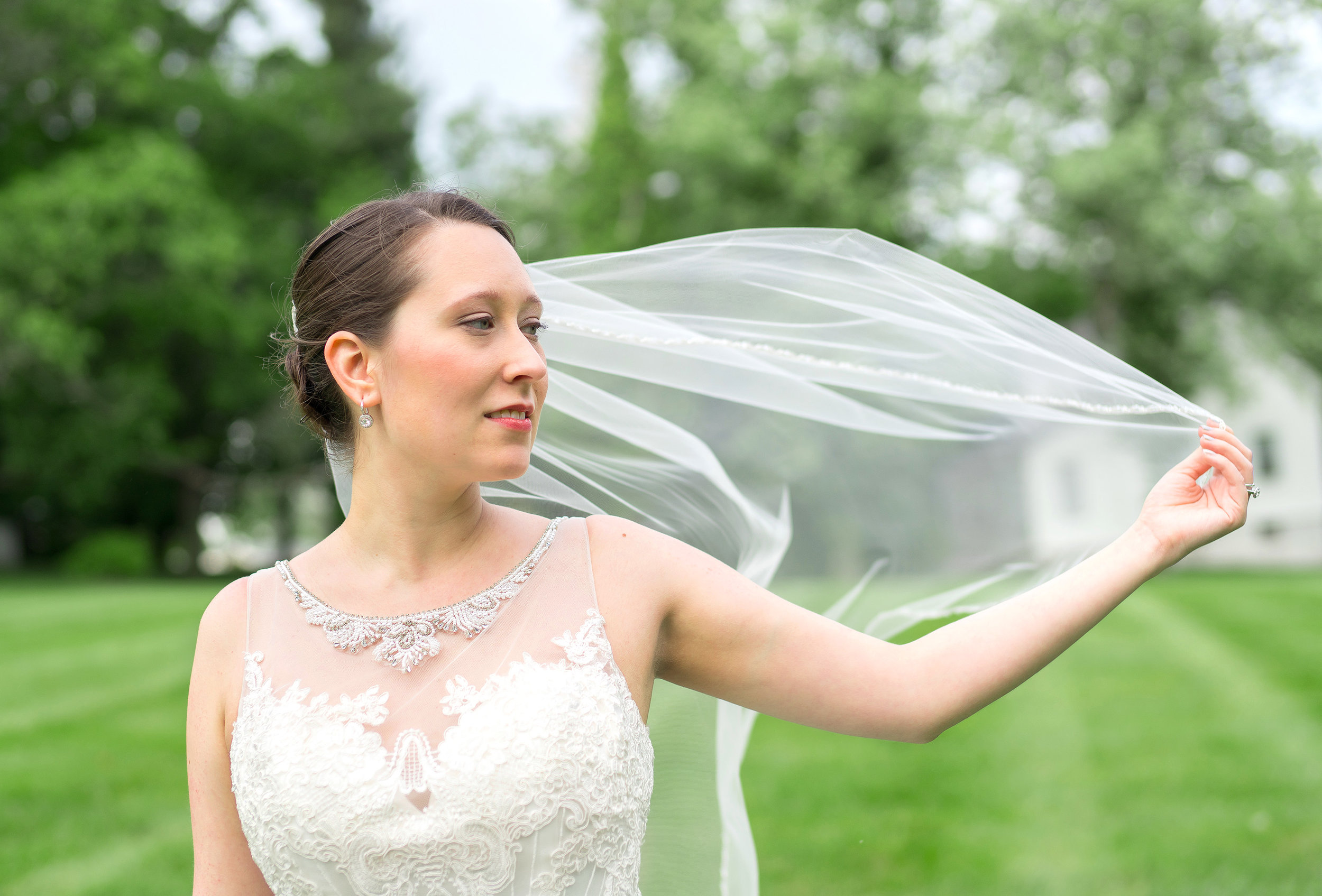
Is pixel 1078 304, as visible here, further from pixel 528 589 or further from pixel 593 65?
pixel 528 589

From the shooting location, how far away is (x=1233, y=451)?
2062mm

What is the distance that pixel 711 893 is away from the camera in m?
2.95

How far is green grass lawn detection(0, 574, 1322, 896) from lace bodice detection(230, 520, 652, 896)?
6.51ft

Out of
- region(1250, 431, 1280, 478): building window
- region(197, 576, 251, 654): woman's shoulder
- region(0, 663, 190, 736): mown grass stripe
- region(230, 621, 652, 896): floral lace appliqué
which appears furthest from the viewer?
region(1250, 431, 1280, 478): building window

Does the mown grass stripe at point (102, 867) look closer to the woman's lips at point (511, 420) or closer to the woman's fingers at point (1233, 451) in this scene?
the woman's lips at point (511, 420)

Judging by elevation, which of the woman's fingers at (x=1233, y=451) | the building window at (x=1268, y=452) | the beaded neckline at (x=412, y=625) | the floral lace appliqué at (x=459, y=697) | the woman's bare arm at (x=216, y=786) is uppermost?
the woman's fingers at (x=1233, y=451)

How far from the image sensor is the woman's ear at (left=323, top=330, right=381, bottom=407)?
7.07 feet

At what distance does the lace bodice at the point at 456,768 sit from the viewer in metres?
1.96

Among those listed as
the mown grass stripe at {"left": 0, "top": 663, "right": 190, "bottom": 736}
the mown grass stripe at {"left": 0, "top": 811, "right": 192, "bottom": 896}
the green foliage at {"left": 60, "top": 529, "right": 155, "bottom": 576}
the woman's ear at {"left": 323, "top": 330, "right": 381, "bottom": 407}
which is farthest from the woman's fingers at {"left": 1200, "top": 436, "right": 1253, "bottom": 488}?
the green foliage at {"left": 60, "top": 529, "right": 155, "bottom": 576}

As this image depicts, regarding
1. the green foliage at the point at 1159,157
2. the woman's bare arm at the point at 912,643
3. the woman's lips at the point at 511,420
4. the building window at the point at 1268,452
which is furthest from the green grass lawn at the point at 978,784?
the building window at the point at 1268,452

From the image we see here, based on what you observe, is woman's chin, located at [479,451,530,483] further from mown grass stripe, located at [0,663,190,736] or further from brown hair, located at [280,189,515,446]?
mown grass stripe, located at [0,663,190,736]

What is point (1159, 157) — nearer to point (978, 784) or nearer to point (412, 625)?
point (978, 784)

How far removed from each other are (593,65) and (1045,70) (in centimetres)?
1193

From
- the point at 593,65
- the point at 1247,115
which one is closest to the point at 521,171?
the point at 593,65
